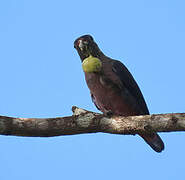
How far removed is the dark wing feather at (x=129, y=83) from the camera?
251 inches

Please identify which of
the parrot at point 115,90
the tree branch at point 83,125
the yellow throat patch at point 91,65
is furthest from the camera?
the parrot at point 115,90

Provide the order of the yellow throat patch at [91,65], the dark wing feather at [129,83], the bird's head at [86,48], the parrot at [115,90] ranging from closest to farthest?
the yellow throat patch at [91,65]
the parrot at [115,90]
the dark wing feather at [129,83]
the bird's head at [86,48]

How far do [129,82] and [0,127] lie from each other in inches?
115

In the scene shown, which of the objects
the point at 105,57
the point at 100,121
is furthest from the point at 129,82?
the point at 100,121

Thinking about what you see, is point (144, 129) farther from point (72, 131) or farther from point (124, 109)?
point (124, 109)

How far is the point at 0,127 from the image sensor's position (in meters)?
4.20

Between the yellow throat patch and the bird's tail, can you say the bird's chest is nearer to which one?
the yellow throat patch

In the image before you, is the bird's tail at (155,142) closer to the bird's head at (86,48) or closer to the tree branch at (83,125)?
the bird's head at (86,48)

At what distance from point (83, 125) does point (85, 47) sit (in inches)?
112

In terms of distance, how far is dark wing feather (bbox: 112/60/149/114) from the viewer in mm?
6369

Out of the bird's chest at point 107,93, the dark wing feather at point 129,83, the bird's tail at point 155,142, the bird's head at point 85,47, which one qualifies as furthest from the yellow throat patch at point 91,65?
the bird's tail at point 155,142

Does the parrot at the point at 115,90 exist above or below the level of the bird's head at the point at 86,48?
below

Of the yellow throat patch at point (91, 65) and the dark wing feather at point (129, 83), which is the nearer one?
the yellow throat patch at point (91, 65)

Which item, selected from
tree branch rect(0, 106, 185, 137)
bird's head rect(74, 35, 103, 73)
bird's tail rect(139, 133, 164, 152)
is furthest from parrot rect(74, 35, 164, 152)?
tree branch rect(0, 106, 185, 137)
